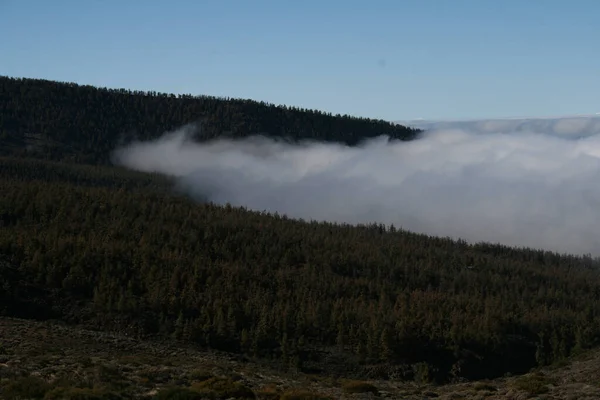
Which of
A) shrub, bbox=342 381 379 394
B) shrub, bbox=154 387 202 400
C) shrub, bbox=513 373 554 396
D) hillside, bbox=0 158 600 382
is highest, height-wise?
hillside, bbox=0 158 600 382

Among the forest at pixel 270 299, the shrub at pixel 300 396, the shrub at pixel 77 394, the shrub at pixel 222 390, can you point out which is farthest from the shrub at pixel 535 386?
the forest at pixel 270 299

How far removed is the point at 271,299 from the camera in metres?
146

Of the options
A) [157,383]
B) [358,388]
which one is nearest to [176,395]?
[157,383]

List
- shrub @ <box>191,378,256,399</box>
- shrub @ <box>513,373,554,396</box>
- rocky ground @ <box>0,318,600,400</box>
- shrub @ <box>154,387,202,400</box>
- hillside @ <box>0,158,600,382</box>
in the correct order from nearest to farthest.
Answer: shrub @ <box>154,387,202,400</box> < rocky ground @ <box>0,318,600,400</box> < shrub @ <box>191,378,256,399</box> < shrub @ <box>513,373,554,396</box> < hillside @ <box>0,158,600,382</box>

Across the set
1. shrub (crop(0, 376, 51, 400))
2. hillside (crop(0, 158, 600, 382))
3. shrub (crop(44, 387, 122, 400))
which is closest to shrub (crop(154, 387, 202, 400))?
shrub (crop(44, 387, 122, 400))

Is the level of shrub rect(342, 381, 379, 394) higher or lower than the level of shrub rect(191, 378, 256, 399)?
lower

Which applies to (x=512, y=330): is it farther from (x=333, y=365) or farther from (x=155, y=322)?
(x=155, y=322)

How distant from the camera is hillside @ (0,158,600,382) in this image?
12162 cm

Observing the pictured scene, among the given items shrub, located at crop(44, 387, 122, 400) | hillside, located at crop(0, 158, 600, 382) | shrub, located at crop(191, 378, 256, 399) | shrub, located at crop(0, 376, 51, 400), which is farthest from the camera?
hillside, located at crop(0, 158, 600, 382)

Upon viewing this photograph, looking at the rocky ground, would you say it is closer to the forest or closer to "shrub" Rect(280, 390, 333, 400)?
"shrub" Rect(280, 390, 333, 400)

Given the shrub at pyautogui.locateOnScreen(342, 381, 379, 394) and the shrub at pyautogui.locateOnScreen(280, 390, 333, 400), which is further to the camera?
the shrub at pyautogui.locateOnScreen(342, 381, 379, 394)

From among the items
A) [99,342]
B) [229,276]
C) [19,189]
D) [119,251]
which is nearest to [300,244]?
[229,276]

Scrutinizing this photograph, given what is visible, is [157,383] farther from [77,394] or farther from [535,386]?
[535,386]

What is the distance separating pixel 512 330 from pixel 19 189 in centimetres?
13137
